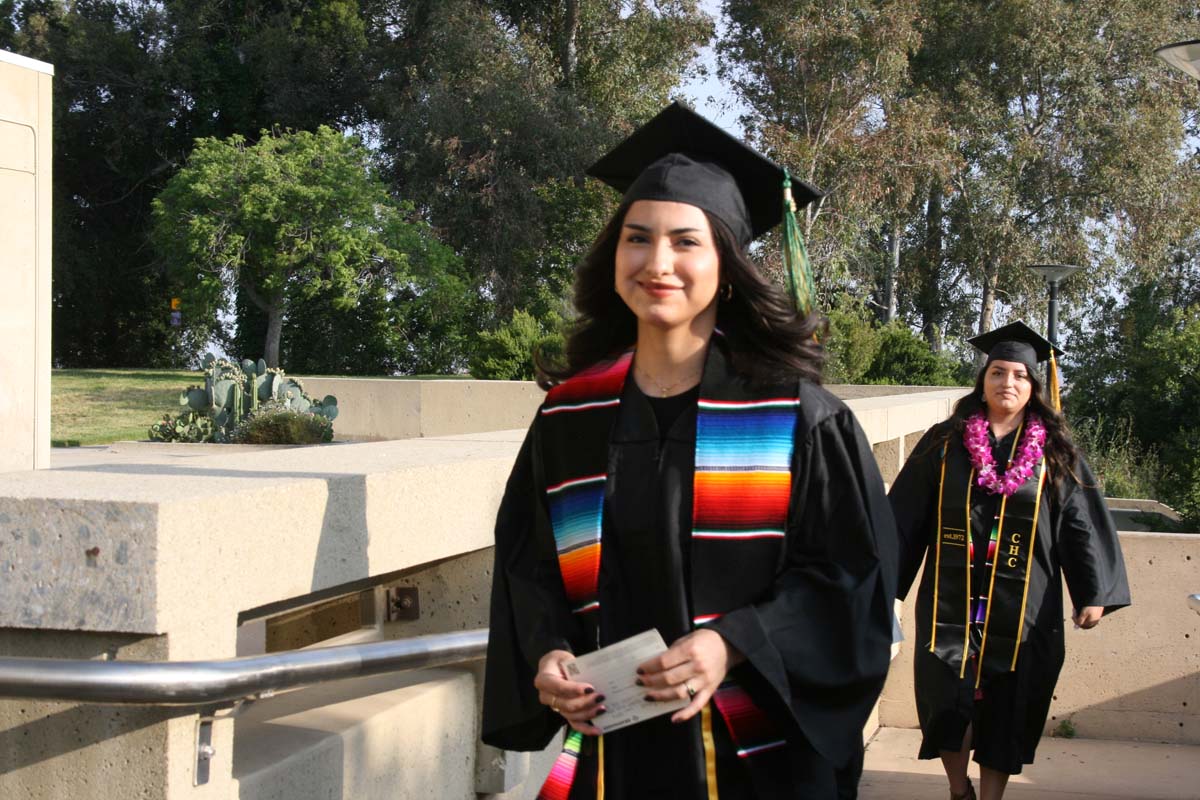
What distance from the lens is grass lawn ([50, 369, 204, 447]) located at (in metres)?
15.6

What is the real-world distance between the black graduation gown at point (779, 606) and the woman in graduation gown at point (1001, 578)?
3.59 m

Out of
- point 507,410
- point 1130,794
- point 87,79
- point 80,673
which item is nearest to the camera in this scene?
point 80,673

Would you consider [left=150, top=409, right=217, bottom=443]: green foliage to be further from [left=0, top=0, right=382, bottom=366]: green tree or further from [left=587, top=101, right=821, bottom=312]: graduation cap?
[left=0, top=0, right=382, bottom=366]: green tree

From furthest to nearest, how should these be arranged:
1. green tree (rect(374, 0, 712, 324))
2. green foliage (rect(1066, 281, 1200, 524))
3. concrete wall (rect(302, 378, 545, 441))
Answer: green tree (rect(374, 0, 712, 324)) → green foliage (rect(1066, 281, 1200, 524)) → concrete wall (rect(302, 378, 545, 441))

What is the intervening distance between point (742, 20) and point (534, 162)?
7122 mm

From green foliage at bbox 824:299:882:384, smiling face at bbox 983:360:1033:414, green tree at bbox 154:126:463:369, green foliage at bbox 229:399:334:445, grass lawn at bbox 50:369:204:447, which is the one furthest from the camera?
green tree at bbox 154:126:463:369

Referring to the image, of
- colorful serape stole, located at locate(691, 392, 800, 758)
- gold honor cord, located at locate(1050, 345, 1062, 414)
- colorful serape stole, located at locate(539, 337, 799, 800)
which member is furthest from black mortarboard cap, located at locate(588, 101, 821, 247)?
gold honor cord, located at locate(1050, 345, 1062, 414)

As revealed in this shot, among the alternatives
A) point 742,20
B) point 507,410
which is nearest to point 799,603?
point 507,410

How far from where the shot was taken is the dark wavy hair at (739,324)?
2215 mm

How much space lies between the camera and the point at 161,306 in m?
38.2

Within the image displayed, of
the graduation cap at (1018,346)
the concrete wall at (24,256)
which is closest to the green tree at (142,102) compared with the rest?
the graduation cap at (1018,346)

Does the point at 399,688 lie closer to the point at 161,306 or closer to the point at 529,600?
the point at 529,600

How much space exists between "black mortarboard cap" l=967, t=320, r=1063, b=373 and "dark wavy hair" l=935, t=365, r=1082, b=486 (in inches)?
3.3

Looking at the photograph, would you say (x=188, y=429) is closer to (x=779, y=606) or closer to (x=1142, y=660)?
(x=1142, y=660)
